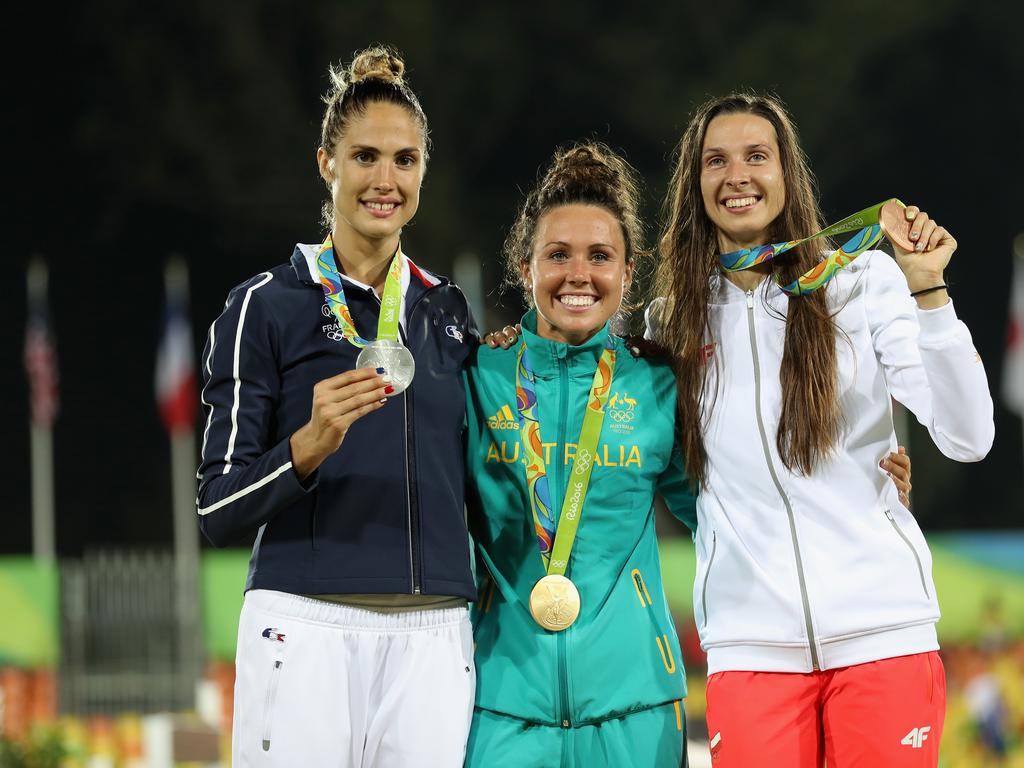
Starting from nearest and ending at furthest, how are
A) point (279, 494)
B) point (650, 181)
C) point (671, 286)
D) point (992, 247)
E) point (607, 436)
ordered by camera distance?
point (279, 494), point (607, 436), point (671, 286), point (650, 181), point (992, 247)

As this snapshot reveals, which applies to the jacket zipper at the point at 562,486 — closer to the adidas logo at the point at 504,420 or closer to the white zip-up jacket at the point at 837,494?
the adidas logo at the point at 504,420

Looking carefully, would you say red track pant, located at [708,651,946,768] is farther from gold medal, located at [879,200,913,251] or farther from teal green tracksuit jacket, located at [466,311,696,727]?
gold medal, located at [879,200,913,251]

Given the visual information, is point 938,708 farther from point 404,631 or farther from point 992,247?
point 992,247

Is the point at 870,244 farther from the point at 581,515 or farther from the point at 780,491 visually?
the point at 581,515

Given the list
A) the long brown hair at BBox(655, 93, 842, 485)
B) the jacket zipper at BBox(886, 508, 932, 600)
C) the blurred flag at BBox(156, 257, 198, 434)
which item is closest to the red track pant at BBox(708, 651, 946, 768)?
the jacket zipper at BBox(886, 508, 932, 600)

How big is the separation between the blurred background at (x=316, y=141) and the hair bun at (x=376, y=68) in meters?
18.2

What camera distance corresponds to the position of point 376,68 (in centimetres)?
316

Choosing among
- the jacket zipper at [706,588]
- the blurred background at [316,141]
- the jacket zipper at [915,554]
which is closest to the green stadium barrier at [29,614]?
the jacket zipper at [706,588]

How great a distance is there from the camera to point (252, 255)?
24.2m

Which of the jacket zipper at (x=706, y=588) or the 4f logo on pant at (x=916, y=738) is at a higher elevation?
the jacket zipper at (x=706, y=588)

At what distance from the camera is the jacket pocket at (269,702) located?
2766 millimetres

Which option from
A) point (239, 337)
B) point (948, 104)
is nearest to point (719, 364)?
point (239, 337)

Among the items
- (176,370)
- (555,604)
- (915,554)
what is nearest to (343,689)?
(555,604)

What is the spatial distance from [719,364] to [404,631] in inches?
36.9
